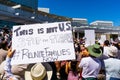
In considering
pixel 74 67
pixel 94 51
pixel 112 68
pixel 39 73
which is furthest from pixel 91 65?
pixel 74 67

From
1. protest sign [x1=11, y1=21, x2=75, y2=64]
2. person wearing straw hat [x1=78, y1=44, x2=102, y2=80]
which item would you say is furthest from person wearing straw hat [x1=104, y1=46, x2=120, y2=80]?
protest sign [x1=11, y1=21, x2=75, y2=64]

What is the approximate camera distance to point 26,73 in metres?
5.18

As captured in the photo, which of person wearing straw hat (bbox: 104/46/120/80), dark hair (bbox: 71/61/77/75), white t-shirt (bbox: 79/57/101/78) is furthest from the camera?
dark hair (bbox: 71/61/77/75)

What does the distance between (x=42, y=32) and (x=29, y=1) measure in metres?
80.1

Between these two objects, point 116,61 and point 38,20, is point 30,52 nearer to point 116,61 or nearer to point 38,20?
point 116,61

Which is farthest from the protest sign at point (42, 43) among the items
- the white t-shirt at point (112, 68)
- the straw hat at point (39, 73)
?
the white t-shirt at point (112, 68)

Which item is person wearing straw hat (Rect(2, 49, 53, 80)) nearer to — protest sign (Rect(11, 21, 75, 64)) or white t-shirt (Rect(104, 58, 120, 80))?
protest sign (Rect(11, 21, 75, 64))

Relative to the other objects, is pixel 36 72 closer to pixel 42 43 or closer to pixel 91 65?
pixel 42 43

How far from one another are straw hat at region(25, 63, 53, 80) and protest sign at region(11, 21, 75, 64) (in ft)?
0.41

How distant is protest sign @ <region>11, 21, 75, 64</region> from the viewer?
505 cm

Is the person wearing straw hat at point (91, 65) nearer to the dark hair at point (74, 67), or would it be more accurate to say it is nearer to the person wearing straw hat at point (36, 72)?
the person wearing straw hat at point (36, 72)

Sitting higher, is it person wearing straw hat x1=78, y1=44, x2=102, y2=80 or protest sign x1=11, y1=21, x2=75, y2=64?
protest sign x1=11, y1=21, x2=75, y2=64

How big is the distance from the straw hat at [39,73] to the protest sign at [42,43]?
0.13 metres

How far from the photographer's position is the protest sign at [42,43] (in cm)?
505
